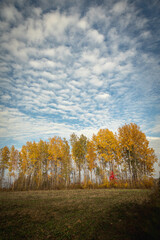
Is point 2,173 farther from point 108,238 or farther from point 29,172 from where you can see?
point 108,238

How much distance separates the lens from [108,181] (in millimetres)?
23766

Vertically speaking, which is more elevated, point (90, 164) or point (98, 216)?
point (90, 164)

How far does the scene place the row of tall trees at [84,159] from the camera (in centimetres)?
2562

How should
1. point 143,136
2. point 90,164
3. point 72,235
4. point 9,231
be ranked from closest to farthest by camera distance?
point 72,235, point 9,231, point 143,136, point 90,164

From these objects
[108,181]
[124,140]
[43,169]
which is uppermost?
[124,140]

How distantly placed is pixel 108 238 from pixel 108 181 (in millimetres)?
21503

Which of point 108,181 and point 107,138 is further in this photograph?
point 107,138

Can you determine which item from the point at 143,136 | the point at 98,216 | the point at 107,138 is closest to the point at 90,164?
the point at 107,138

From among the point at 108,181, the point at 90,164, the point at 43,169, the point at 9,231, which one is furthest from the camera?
→ the point at 43,169

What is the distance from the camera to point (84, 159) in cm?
3153

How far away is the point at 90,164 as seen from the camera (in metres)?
27.8

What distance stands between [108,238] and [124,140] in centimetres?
2317

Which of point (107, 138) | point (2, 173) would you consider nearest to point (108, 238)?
point (107, 138)

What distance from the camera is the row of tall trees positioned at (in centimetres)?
2562
